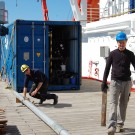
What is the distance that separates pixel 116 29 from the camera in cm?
1587

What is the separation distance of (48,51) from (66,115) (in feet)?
17.1

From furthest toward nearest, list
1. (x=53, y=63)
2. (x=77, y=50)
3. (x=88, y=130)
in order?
(x=53, y=63)
(x=77, y=50)
(x=88, y=130)

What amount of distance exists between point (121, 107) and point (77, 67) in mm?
7811

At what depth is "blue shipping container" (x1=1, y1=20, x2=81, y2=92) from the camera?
13.6 meters

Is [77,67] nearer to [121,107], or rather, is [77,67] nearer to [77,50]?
[77,50]

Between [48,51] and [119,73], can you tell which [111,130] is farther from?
[48,51]

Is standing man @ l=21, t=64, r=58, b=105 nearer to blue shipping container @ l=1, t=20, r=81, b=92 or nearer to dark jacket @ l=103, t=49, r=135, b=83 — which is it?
blue shipping container @ l=1, t=20, r=81, b=92

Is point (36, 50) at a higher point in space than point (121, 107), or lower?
higher

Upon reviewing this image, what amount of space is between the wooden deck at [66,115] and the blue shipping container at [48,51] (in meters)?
1.32

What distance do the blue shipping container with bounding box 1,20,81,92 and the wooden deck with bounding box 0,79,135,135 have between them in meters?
1.32

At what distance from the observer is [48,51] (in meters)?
13.9

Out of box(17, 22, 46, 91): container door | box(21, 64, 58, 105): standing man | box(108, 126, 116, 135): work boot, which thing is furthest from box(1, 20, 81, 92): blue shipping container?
box(108, 126, 116, 135): work boot

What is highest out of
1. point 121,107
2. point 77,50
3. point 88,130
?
point 77,50

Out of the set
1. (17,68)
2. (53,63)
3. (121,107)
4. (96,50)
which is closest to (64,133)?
(121,107)
